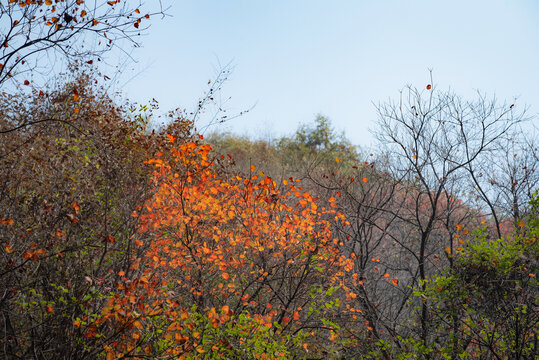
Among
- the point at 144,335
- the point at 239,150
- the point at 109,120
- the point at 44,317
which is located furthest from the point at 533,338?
the point at 239,150

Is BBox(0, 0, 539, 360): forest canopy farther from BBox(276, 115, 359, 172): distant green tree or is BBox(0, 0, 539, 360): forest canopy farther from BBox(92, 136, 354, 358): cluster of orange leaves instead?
BBox(276, 115, 359, 172): distant green tree

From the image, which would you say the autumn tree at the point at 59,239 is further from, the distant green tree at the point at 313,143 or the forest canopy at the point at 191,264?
the distant green tree at the point at 313,143

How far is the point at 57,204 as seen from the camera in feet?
20.1

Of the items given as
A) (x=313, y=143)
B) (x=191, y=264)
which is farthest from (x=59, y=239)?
(x=313, y=143)

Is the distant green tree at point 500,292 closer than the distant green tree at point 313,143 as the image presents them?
Yes

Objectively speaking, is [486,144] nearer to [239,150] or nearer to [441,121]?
[441,121]

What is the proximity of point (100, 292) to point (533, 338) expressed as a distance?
21.2 ft

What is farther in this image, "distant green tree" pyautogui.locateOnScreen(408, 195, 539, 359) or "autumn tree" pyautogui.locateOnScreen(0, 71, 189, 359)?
"distant green tree" pyautogui.locateOnScreen(408, 195, 539, 359)

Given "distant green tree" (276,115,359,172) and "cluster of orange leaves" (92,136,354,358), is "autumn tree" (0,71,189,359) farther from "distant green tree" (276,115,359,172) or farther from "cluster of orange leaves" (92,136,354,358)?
"distant green tree" (276,115,359,172)

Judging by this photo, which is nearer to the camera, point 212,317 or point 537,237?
point 212,317

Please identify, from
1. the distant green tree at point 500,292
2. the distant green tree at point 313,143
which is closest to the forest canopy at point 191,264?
the distant green tree at point 500,292

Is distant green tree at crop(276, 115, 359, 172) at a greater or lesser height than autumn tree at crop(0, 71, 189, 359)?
greater

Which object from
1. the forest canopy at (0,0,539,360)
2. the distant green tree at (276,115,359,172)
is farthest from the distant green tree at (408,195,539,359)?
the distant green tree at (276,115,359,172)

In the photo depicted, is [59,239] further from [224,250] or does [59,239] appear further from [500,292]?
[500,292]
